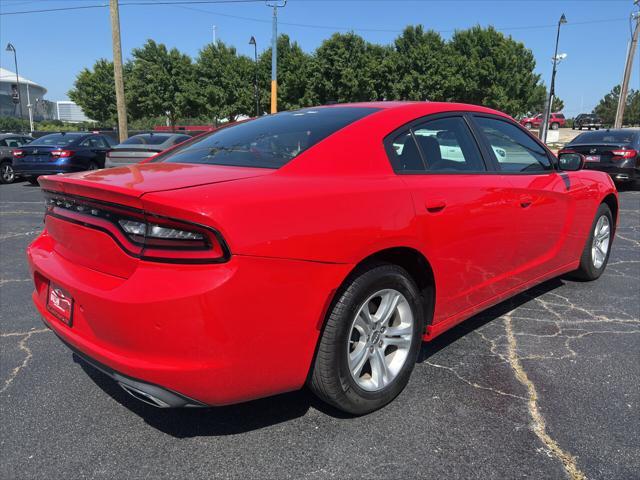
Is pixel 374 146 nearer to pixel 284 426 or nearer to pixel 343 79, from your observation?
pixel 284 426

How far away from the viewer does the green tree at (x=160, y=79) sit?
35.8 m

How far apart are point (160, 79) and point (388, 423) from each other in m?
37.4

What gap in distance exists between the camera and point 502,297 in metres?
3.39

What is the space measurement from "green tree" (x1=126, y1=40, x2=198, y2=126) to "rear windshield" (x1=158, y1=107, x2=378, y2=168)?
3478 centimetres

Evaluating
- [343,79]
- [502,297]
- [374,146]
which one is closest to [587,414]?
[502,297]

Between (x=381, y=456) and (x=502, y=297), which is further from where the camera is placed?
(x=502, y=297)

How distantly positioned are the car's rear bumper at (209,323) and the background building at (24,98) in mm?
95798

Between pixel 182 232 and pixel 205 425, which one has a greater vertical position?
pixel 182 232

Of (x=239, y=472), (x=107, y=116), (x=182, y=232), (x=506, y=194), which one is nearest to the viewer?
(x=182, y=232)

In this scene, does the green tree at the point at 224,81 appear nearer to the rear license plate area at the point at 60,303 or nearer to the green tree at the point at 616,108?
the rear license plate area at the point at 60,303

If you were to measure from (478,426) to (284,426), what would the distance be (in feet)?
3.10

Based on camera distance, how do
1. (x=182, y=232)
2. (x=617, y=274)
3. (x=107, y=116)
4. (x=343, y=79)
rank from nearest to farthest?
(x=182, y=232), (x=617, y=274), (x=343, y=79), (x=107, y=116)

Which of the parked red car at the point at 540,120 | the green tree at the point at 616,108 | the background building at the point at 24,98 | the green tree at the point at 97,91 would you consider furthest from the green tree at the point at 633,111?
the background building at the point at 24,98

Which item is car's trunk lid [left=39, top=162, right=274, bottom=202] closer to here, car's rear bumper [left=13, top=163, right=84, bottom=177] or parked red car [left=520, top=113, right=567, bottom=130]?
car's rear bumper [left=13, top=163, right=84, bottom=177]
